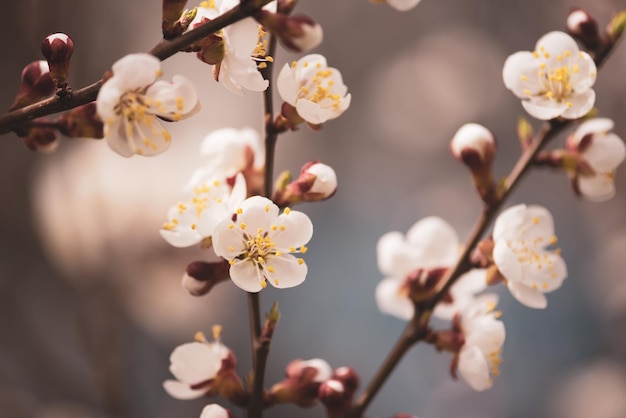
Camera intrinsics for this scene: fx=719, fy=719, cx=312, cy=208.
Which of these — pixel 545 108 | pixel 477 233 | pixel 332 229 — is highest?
pixel 545 108

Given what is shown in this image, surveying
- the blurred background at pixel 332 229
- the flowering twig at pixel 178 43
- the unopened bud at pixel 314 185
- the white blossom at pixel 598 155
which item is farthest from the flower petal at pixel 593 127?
the blurred background at pixel 332 229

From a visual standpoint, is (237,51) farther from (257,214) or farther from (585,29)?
(585,29)

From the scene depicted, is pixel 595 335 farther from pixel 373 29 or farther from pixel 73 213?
pixel 73 213

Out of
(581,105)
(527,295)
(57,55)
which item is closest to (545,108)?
(581,105)

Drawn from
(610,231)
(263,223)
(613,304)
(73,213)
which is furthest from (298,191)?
(610,231)

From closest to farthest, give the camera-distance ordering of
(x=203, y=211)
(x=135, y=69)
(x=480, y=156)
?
(x=135, y=69), (x=203, y=211), (x=480, y=156)

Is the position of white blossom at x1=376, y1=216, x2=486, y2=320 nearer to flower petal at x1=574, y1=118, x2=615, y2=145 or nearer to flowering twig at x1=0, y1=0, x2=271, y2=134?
flower petal at x1=574, y1=118, x2=615, y2=145
